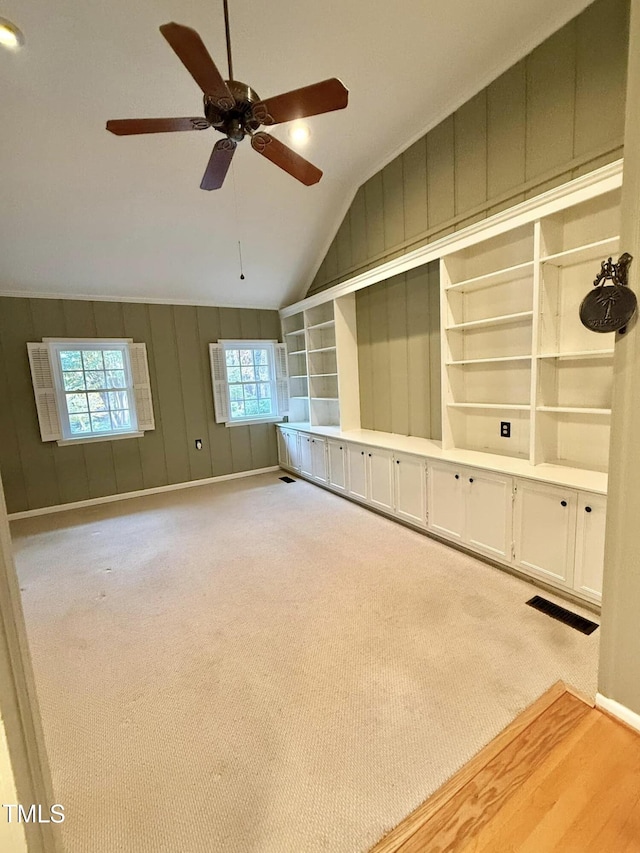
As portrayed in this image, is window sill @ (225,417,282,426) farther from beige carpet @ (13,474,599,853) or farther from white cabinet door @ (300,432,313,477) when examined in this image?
beige carpet @ (13,474,599,853)

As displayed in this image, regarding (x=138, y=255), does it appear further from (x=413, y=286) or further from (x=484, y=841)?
(x=484, y=841)

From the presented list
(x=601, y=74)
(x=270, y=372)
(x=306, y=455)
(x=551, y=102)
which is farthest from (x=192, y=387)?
(x=601, y=74)

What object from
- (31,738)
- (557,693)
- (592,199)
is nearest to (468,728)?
(557,693)

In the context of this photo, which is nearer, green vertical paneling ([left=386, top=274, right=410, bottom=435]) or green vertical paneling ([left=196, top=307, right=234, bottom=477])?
green vertical paneling ([left=386, top=274, right=410, bottom=435])

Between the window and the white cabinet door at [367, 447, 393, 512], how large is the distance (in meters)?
2.51

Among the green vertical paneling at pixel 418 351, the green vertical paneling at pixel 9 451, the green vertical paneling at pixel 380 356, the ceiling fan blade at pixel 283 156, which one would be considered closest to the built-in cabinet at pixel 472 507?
the green vertical paneling at pixel 418 351

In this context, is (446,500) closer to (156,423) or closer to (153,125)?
(153,125)

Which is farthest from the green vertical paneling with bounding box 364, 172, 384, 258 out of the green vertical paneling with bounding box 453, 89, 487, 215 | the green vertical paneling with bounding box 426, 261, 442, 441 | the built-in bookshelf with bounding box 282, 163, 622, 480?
the green vertical paneling with bounding box 453, 89, 487, 215

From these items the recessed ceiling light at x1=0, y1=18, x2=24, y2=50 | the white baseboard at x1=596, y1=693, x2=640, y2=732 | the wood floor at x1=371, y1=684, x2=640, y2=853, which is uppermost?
the recessed ceiling light at x1=0, y1=18, x2=24, y2=50

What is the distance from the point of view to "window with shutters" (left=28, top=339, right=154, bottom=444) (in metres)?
4.55

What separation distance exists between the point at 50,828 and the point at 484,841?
44.6 inches

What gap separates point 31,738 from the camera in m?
0.62

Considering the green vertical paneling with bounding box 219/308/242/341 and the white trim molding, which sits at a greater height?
the white trim molding

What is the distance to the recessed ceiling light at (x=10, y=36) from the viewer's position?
7.19 feet
